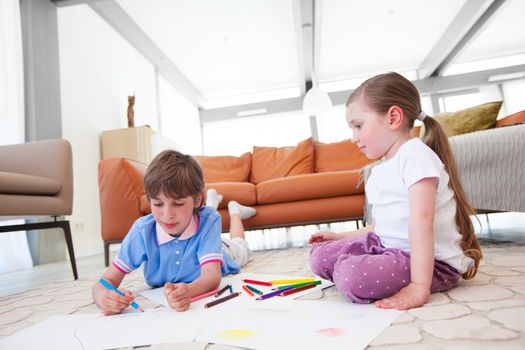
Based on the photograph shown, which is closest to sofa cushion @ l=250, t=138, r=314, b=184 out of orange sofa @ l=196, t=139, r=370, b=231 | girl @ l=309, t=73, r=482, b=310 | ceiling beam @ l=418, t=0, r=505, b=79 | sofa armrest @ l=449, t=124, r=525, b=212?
orange sofa @ l=196, t=139, r=370, b=231

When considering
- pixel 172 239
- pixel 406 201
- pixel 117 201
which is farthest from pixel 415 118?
pixel 117 201

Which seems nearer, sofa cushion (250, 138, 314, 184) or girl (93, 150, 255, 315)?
girl (93, 150, 255, 315)

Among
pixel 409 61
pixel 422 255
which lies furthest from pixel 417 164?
pixel 409 61

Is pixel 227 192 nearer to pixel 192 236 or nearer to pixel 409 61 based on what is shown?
pixel 192 236

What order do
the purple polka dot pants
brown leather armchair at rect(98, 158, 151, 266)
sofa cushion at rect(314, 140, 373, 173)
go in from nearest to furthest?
1. the purple polka dot pants
2. brown leather armchair at rect(98, 158, 151, 266)
3. sofa cushion at rect(314, 140, 373, 173)

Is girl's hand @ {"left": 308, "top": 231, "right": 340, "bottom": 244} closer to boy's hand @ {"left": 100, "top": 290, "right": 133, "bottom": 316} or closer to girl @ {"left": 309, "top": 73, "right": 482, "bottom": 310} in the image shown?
girl @ {"left": 309, "top": 73, "right": 482, "bottom": 310}

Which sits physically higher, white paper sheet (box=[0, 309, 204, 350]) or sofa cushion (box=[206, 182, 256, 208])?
sofa cushion (box=[206, 182, 256, 208])

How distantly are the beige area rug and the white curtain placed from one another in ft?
4.41

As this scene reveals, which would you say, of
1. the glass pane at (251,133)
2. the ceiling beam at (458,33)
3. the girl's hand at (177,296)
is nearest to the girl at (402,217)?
the girl's hand at (177,296)

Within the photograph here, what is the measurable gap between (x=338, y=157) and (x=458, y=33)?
11.7ft

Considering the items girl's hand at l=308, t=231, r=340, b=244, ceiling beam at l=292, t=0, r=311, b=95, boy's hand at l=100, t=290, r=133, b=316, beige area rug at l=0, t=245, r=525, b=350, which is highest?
ceiling beam at l=292, t=0, r=311, b=95

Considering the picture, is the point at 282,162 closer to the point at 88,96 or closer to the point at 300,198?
the point at 300,198

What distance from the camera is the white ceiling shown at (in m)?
4.15

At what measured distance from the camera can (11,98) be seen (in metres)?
2.65
